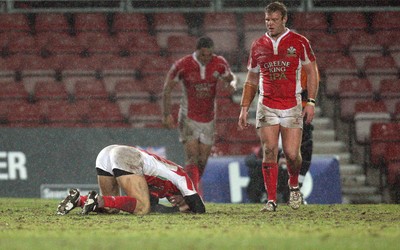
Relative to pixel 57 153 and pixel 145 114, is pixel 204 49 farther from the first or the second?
pixel 145 114

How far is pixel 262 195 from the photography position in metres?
13.4

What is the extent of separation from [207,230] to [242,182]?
6493 millimetres

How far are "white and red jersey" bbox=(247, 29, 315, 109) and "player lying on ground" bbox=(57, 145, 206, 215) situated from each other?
4.15 ft

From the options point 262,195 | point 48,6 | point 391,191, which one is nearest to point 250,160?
point 262,195

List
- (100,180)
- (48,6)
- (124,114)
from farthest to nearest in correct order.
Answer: (48,6)
(124,114)
(100,180)

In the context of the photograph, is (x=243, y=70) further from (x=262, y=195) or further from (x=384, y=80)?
(x=262, y=195)

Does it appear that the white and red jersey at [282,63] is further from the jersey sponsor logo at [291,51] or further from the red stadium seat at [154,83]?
the red stadium seat at [154,83]

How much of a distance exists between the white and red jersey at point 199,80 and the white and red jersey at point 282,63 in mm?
2124

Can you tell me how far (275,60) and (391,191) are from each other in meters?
5.67

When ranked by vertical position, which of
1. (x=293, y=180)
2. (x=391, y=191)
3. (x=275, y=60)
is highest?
(x=275, y=60)

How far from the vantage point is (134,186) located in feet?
29.6

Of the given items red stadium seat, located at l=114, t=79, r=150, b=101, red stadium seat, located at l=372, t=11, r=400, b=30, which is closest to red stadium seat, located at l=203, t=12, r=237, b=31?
red stadium seat, located at l=114, t=79, r=150, b=101

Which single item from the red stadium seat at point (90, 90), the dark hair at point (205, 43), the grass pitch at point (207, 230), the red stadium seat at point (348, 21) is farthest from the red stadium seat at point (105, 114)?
the grass pitch at point (207, 230)

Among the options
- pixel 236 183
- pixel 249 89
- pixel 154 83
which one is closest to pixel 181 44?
pixel 154 83
